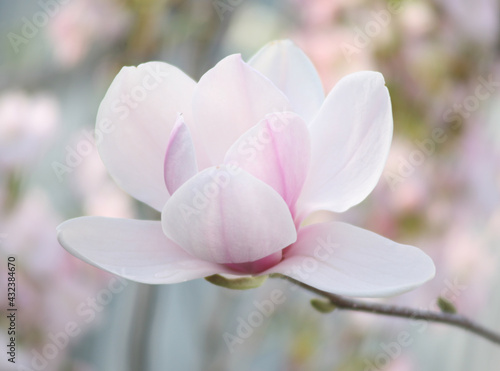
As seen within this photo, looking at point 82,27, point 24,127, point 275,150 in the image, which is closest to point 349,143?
point 275,150

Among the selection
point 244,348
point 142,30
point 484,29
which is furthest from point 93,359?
point 484,29

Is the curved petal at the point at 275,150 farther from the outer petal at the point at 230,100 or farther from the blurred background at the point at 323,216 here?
the blurred background at the point at 323,216

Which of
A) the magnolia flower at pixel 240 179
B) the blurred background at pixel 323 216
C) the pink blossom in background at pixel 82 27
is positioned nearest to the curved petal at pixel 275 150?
the magnolia flower at pixel 240 179

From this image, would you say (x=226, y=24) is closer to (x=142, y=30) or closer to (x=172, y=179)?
(x=142, y=30)

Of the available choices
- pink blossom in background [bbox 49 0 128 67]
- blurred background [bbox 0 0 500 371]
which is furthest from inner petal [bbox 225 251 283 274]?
pink blossom in background [bbox 49 0 128 67]

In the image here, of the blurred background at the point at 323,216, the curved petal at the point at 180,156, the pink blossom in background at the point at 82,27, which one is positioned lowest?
the blurred background at the point at 323,216

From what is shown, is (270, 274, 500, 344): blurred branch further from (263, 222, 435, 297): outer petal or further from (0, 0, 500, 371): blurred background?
(0, 0, 500, 371): blurred background
